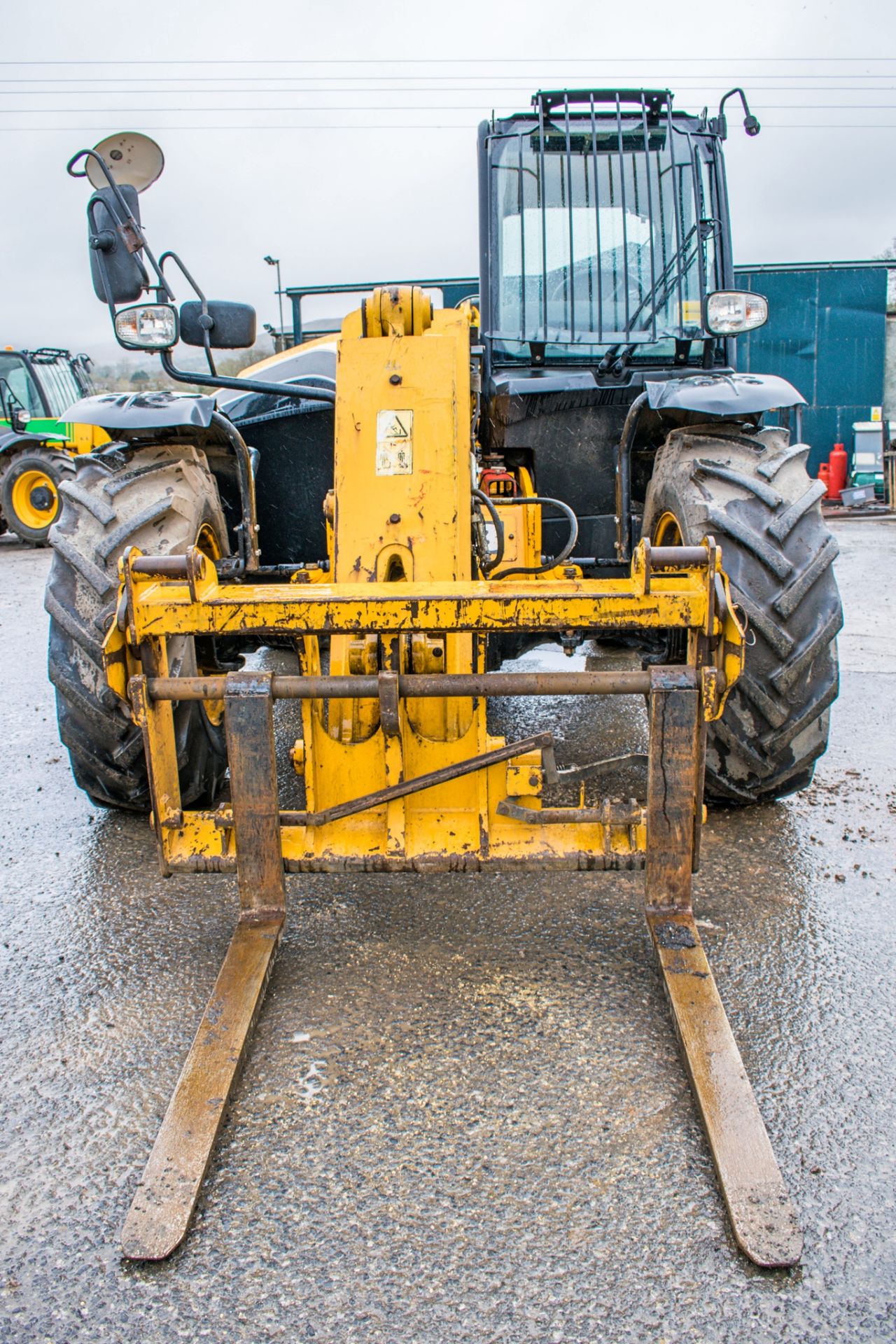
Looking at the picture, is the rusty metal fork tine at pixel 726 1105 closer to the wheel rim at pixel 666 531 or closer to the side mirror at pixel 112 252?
the wheel rim at pixel 666 531

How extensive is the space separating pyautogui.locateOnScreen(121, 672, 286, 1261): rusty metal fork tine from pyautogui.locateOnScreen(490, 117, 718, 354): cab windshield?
247 centimetres

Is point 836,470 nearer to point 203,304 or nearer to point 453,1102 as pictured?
point 203,304

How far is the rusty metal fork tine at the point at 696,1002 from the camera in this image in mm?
1962

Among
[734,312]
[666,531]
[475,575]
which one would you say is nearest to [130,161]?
[475,575]

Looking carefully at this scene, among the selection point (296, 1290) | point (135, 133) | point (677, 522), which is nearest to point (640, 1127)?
point (296, 1290)

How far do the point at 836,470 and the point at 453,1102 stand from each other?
670 inches

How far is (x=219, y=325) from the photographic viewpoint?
3.47m

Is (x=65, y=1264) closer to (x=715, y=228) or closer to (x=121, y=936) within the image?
(x=121, y=936)

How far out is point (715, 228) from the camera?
4551 mm

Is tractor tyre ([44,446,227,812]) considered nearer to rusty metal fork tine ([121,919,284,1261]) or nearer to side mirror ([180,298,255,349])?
side mirror ([180,298,255,349])

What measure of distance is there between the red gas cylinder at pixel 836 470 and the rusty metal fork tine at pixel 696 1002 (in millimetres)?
15990

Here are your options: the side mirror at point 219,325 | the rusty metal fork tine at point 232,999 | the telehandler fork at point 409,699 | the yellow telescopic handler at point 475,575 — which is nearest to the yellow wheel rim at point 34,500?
the yellow telescopic handler at point 475,575

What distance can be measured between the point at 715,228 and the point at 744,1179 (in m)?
3.88

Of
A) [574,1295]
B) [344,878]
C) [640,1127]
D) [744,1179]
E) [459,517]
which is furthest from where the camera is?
[344,878]
